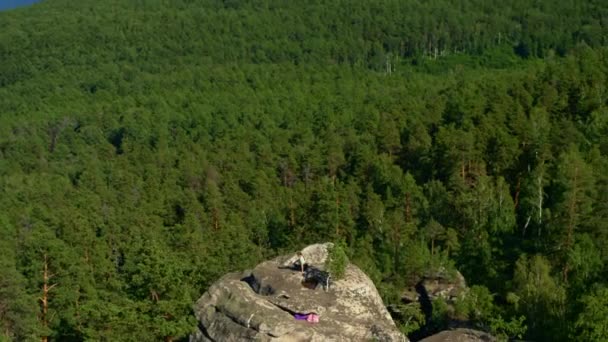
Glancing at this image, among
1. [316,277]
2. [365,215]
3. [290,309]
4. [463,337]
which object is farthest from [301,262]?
[365,215]

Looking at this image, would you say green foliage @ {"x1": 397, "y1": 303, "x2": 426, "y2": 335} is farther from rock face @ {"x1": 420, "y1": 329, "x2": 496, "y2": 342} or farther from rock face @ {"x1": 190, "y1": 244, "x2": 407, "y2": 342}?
rock face @ {"x1": 190, "y1": 244, "x2": 407, "y2": 342}

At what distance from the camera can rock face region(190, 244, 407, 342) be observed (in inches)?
1597

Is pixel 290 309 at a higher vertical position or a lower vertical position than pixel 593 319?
higher

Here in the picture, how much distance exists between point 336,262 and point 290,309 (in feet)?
12.7

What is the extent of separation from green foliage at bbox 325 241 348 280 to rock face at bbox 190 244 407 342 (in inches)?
23.9

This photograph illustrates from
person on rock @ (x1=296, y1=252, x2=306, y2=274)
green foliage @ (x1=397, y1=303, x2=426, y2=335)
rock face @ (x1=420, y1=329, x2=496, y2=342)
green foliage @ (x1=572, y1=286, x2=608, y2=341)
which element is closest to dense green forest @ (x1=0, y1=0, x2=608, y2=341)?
green foliage @ (x1=572, y1=286, x2=608, y2=341)

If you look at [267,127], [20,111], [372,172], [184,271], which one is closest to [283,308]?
[184,271]

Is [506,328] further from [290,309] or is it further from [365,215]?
[365,215]

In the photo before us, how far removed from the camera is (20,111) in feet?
654

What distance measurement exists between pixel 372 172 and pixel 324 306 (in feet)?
154

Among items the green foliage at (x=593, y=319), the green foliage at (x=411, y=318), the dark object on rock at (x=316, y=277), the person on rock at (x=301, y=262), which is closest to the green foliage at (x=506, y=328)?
the green foliage at (x=593, y=319)

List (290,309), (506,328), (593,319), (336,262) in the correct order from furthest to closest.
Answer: (506,328) → (336,262) → (290,309) → (593,319)

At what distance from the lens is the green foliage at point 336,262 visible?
43169mm

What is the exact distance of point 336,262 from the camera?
43.3m
